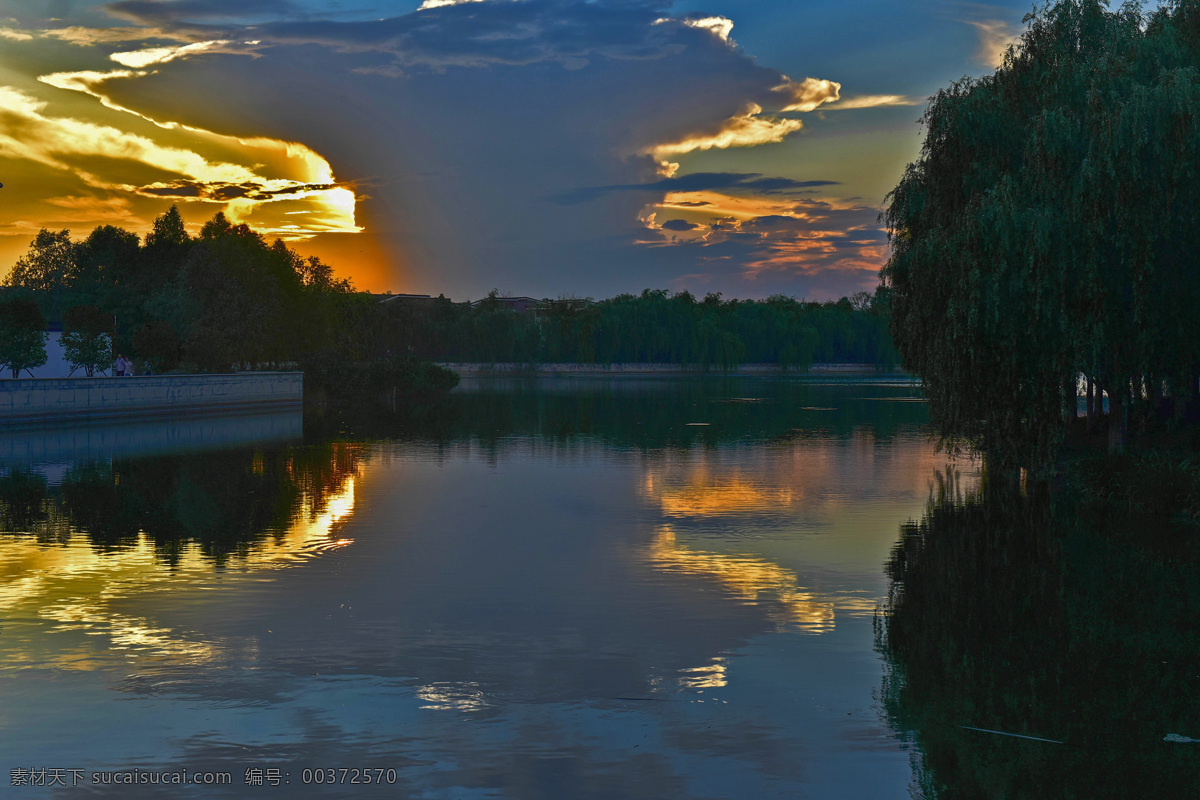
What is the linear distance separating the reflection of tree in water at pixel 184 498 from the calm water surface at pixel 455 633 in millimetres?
117

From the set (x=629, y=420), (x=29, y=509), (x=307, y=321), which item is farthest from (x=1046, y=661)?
(x=307, y=321)

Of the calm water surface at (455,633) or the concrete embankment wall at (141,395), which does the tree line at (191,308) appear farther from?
the calm water surface at (455,633)

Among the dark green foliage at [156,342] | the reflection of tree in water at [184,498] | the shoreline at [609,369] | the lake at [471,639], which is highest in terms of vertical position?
the dark green foliage at [156,342]

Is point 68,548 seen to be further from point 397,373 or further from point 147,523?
point 397,373

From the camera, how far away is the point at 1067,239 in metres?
19.0

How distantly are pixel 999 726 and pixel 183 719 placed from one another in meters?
5.27

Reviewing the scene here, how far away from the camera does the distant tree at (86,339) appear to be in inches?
2120

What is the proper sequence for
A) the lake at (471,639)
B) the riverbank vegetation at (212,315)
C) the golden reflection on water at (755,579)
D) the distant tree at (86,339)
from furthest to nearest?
the riverbank vegetation at (212,315) < the distant tree at (86,339) < the golden reflection on water at (755,579) < the lake at (471,639)

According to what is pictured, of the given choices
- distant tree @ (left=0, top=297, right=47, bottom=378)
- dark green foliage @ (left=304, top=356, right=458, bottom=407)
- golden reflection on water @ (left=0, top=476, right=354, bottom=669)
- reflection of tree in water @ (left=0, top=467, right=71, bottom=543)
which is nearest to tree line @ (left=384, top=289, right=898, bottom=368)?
dark green foliage @ (left=304, top=356, right=458, bottom=407)

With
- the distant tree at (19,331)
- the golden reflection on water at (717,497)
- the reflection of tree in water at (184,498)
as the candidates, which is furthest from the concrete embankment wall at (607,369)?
the golden reflection on water at (717,497)

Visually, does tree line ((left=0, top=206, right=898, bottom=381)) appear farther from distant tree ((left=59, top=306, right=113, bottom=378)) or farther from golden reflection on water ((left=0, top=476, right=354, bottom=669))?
golden reflection on water ((left=0, top=476, right=354, bottom=669))

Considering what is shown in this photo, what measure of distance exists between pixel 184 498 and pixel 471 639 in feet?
38.5

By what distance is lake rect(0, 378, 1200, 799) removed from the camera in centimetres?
667

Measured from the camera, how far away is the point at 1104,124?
18.8 meters
